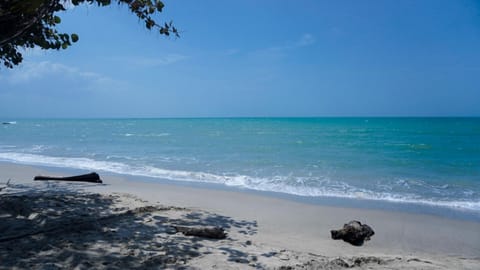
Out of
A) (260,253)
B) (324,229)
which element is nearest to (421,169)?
(324,229)

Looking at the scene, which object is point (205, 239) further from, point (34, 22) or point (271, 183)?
point (271, 183)

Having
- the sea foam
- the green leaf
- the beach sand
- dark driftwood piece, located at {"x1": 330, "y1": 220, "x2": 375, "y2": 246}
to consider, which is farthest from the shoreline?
the green leaf

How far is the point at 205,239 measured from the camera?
4.94 meters

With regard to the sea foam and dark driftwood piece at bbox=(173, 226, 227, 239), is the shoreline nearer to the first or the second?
the sea foam

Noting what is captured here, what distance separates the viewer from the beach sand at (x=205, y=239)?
407 cm

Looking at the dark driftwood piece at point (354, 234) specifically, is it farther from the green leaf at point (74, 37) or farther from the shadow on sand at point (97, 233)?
the green leaf at point (74, 37)

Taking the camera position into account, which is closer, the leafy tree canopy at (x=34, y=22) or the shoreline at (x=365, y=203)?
the leafy tree canopy at (x=34, y=22)

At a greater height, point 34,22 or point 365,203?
point 34,22

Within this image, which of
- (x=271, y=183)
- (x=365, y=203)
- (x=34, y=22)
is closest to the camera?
(x=34, y=22)

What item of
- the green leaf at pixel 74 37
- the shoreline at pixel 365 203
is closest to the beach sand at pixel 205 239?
the shoreline at pixel 365 203

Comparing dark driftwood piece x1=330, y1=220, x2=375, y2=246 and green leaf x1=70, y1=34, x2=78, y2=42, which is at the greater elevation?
green leaf x1=70, y1=34, x2=78, y2=42

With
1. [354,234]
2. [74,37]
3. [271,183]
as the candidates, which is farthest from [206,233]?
[271,183]

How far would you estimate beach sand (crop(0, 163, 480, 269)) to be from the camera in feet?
13.4

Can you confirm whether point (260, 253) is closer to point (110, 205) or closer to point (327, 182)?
point (110, 205)
